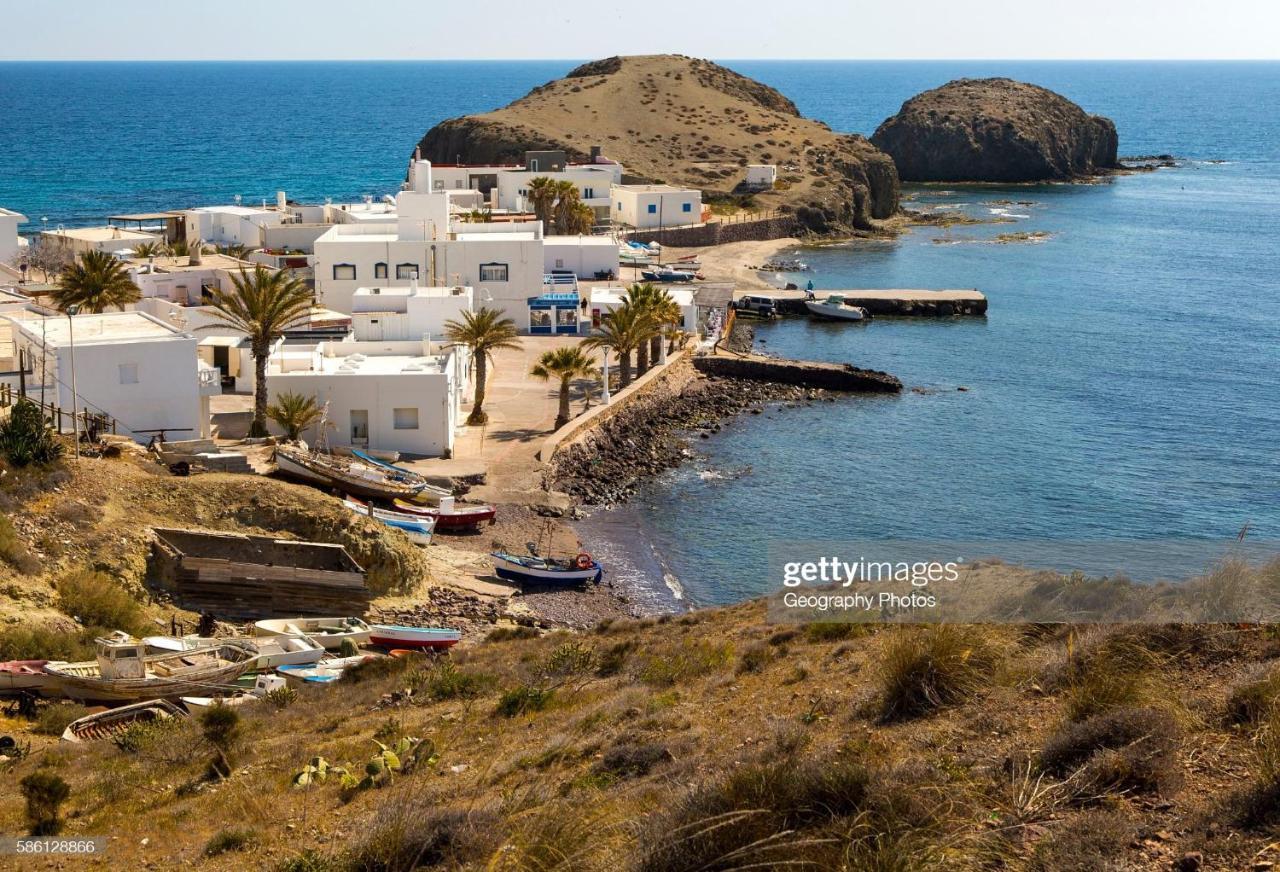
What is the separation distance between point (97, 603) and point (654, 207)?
7017cm

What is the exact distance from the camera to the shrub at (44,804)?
527 inches

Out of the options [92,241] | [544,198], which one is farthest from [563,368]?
[544,198]

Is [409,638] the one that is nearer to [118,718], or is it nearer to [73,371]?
[118,718]

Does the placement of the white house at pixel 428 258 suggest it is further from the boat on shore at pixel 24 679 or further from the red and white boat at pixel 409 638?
the boat on shore at pixel 24 679

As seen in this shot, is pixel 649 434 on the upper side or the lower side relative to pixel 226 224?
lower

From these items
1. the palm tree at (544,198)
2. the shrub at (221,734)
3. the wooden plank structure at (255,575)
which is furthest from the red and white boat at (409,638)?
the palm tree at (544,198)

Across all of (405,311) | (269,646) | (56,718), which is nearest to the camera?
(56,718)

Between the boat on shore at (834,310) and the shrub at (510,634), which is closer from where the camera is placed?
the shrub at (510,634)

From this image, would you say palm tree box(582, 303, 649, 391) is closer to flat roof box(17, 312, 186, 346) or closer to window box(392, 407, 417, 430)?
window box(392, 407, 417, 430)

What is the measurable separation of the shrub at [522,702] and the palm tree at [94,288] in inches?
1217

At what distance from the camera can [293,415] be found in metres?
Answer: 35.7

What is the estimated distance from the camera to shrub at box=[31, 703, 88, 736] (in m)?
18.3

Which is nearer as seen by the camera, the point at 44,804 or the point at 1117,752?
the point at 1117,752

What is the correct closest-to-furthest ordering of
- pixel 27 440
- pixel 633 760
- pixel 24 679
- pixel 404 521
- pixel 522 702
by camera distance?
pixel 633 760, pixel 522 702, pixel 24 679, pixel 27 440, pixel 404 521
